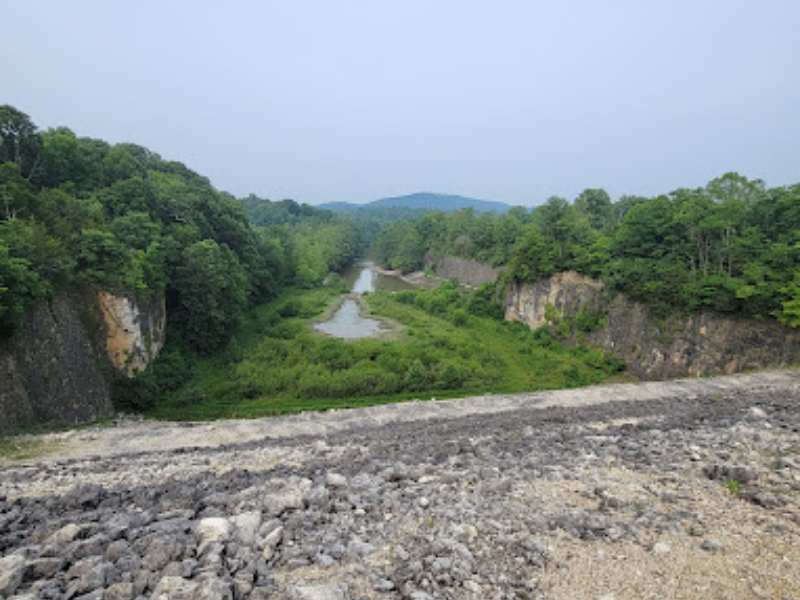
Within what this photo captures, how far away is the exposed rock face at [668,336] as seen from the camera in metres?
20.8

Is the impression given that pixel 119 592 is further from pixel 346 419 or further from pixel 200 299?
pixel 200 299

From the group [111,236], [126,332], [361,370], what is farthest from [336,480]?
[111,236]

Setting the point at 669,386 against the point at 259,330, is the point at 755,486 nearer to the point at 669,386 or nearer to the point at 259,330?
the point at 669,386

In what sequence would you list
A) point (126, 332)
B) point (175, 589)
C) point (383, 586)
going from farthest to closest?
1. point (126, 332)
2. point (383, 586)
3. point (175, 589)

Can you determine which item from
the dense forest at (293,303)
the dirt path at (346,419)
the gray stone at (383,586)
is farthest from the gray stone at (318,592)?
the dense forest at (293,303)

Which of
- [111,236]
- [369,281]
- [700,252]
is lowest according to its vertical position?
[369,281]

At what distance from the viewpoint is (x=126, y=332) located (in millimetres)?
20750

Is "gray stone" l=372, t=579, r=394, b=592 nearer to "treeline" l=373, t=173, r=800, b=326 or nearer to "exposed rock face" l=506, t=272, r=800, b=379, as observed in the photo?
"treeline" l=373, t=173, r=800, b=326

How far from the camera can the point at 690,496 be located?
19.8ft

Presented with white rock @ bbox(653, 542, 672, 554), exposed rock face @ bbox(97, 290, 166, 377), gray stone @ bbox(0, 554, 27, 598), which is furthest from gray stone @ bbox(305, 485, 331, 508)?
exposed rock face @ bbox(97, 290, 166, 377)

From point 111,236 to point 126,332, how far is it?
4.49 m

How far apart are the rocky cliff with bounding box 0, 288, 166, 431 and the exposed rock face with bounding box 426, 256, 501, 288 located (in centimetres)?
3720

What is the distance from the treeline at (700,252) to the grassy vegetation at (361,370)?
18.6 feet

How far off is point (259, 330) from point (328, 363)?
11.1 metres
